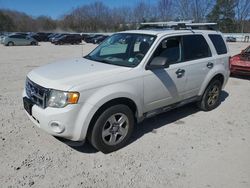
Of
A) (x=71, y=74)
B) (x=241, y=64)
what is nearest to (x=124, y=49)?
(x=71, y=74)

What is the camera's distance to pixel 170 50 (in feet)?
14.6

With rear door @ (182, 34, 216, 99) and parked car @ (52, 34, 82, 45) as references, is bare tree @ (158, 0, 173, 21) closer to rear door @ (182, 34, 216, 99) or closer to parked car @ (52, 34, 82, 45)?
parked car @ (52, 34, 82, 45)

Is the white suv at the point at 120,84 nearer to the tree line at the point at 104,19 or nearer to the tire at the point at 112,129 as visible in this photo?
the tire at the point at 112,129

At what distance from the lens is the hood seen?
11.0ft

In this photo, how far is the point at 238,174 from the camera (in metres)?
3.38

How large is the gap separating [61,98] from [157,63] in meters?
1.62

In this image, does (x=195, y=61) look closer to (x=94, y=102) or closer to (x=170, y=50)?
(x=170, y=50)

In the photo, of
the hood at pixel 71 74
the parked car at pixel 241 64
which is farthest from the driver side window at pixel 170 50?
the parked car at pixel 241 64

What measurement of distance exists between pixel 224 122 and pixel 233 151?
1.21 meters

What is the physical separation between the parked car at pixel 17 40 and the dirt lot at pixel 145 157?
2892cm

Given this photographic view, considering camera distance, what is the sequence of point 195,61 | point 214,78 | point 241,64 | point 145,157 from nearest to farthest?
point 145,157
point 195,61
point 214,78
point 241,64

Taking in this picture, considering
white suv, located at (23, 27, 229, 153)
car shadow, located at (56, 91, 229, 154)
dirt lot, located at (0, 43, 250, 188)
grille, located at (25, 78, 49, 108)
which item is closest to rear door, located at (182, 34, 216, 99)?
white suv, located at (23, 27, 229, 153)

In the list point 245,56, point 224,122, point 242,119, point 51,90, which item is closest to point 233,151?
point 224,122

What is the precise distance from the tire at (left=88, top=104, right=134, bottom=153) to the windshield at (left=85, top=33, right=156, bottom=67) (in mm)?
815
